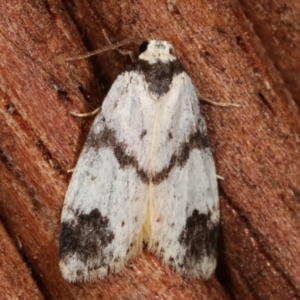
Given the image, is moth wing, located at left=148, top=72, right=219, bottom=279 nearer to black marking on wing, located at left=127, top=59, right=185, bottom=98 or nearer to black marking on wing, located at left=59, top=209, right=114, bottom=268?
black marking on wing, located at left=127, top=59, right=185, bottom=98

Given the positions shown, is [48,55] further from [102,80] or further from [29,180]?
[29,180]

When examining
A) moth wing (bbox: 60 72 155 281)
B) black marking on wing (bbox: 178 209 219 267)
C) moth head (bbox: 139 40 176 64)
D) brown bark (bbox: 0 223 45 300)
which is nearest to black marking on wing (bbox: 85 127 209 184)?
moth wing (bbox: 60 72 155 281)

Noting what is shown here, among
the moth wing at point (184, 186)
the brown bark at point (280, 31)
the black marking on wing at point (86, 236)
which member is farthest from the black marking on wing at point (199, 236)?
the brown bark at point (280, 31)

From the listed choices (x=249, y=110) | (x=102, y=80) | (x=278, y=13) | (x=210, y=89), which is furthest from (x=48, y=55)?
(x=278, y=13)

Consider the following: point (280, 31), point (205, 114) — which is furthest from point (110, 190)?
point (280, 31)

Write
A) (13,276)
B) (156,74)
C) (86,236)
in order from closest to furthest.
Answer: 1. (13,276)
2. (86,236)
3. (156,74)

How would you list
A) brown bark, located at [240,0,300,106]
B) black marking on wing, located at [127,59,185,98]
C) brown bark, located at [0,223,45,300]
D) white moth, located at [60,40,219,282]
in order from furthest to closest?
brown bark, located at [240,0,300,106], black marking on wing, located at [127,59,185,98], white moth, located at [60,40,219,282], brown bark, located at [0,223,45,300]

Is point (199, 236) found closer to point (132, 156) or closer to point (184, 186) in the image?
point (184, 186)

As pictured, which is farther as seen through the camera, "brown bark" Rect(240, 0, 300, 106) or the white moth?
"brown bark" Rect(240, 0, 300, 106)
